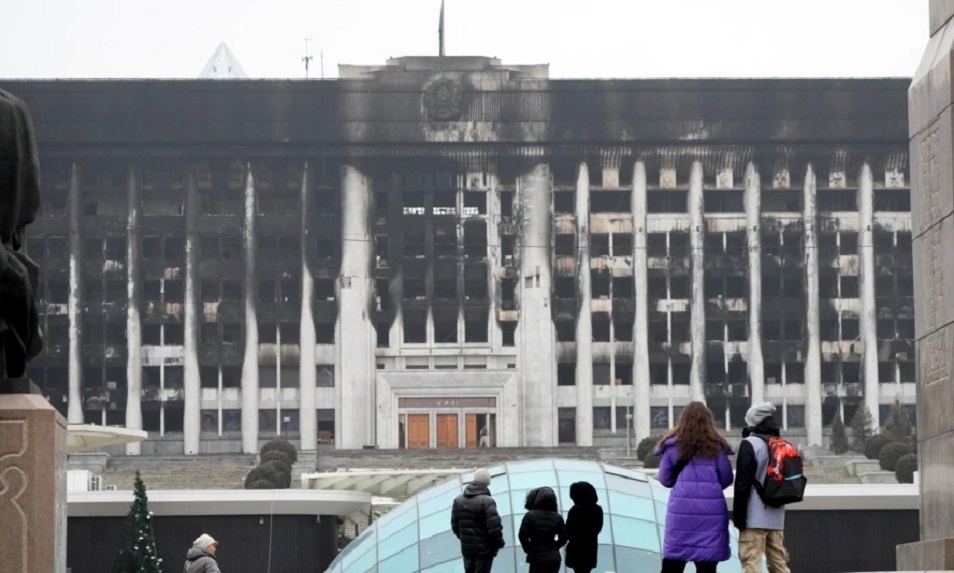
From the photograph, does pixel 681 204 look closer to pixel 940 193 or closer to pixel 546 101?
pixel 546 101

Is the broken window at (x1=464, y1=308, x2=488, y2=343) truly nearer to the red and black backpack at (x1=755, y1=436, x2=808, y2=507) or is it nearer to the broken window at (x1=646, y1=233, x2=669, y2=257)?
the broken window at (x1=646, y1=233, x2=669, y2=257)

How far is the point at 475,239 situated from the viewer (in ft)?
293

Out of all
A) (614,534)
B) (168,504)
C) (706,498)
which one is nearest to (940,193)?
(706,498)

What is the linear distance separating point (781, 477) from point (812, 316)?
76.8 m

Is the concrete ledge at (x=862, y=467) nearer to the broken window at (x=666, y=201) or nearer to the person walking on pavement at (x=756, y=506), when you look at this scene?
the broken window at (x=666, y=201)

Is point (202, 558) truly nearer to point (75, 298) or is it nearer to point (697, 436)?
point (697, 436)

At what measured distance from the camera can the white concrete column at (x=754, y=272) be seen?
291ft

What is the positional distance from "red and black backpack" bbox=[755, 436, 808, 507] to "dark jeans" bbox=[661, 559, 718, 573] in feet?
1.96

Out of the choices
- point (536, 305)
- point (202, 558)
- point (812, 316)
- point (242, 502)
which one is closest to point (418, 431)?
point (536, 305)

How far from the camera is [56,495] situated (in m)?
11.4

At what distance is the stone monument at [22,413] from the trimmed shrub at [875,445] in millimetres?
62340

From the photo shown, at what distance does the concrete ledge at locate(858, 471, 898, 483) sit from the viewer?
64688mm

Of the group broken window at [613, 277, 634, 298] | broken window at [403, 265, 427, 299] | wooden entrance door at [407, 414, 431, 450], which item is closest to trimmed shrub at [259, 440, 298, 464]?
wooden entrance door at [407, 414, 431, 450]

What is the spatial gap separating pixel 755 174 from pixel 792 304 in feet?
17.3
